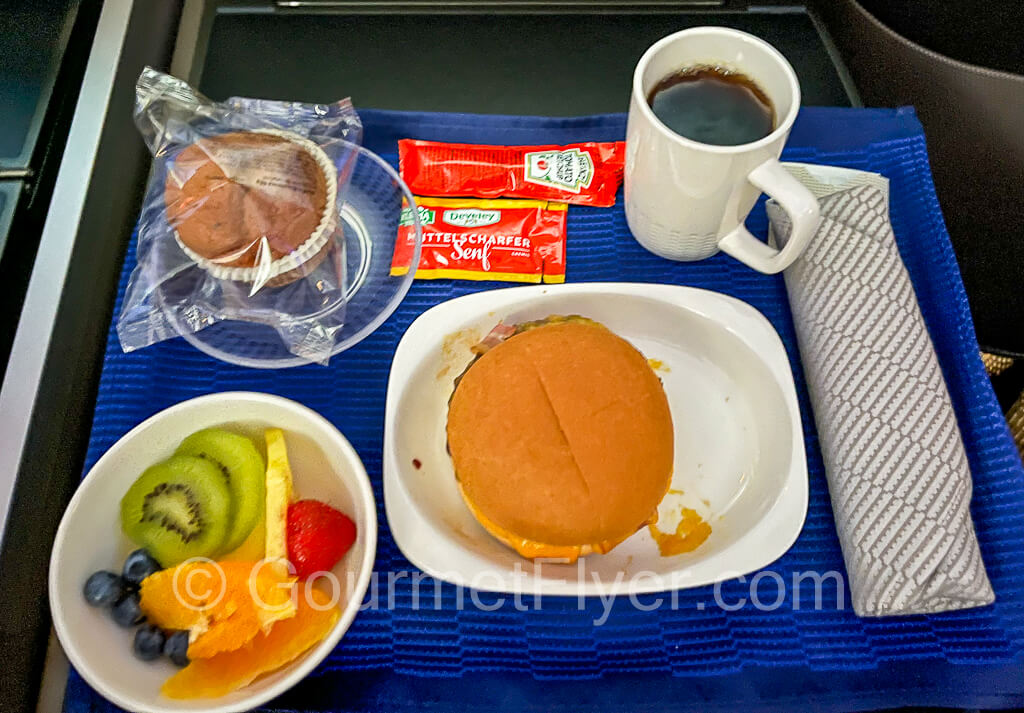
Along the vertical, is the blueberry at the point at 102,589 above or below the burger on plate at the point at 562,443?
below

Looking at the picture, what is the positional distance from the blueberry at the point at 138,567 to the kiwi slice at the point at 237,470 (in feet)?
Result: 0.21

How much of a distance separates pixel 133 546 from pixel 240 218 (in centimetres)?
35

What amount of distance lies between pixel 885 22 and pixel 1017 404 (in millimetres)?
581

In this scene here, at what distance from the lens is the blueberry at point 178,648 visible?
629mm

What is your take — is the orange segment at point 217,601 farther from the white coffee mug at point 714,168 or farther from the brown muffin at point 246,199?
the white coffee mug at point 714,168

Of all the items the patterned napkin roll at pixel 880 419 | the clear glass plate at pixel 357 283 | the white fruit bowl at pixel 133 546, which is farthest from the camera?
the clear glass plate at pixel 357 283

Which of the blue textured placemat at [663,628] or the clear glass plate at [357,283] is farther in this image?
the clear glass plate at [357,283]

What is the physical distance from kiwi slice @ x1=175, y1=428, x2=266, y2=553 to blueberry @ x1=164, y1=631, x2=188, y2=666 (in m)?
0.08

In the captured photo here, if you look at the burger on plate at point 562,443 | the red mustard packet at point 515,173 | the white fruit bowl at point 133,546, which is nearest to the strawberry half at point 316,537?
the white fruit bowl at point 133,546

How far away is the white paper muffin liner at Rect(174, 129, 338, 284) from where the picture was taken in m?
0.77

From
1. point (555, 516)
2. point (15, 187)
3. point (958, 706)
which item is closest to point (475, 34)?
point (15, 187)

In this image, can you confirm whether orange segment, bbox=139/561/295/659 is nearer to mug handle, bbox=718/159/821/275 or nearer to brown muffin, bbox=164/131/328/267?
brown muffin, bbox=164/131/328/267

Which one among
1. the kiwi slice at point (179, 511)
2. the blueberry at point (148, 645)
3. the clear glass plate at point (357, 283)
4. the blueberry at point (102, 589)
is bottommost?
the blueberry at point (148, 645)

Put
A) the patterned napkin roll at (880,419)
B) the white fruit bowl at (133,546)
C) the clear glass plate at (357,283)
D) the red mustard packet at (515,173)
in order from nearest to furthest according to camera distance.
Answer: the white fruit bowl at (133,546)
the patterned napkin roll at (880,419)
the clear glass plate at (357,283)
the red mustard packet at (515,173)
